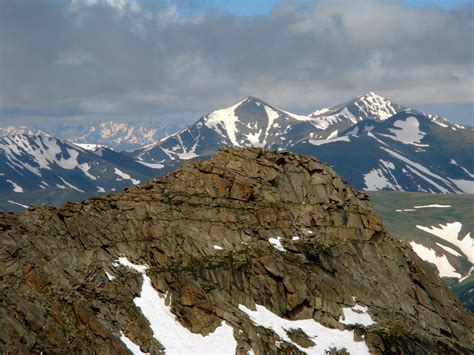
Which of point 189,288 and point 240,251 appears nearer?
point 189,288

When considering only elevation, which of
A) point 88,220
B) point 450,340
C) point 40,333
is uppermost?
point 88,220

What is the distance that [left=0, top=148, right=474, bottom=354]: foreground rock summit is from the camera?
285 feet

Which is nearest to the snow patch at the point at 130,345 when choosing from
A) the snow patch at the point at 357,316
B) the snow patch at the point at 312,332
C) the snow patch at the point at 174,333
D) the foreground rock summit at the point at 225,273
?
the foreground rock summit at the point at 225,273

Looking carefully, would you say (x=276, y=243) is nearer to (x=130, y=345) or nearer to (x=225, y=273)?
(x=225, y=273)

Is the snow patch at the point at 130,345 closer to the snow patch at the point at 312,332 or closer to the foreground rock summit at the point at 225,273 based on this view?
the foreground rock summit at the point at 225,273

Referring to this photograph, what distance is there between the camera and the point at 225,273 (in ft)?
334

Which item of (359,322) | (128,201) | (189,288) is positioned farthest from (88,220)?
(359,322)

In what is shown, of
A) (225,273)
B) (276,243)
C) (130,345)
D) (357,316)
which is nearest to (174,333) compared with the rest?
(130,345)

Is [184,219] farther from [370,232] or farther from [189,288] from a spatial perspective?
[370,232]

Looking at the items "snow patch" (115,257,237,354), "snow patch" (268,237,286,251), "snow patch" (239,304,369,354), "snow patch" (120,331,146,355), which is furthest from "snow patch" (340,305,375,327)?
"snow patch" (120,331,146,355)

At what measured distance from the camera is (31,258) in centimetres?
8962

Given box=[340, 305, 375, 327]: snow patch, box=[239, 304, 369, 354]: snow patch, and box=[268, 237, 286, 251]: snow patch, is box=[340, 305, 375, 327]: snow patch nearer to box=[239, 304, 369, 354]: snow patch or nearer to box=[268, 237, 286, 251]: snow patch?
box=[239, 304, 369, 354]: snow patch

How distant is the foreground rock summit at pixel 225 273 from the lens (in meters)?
86.9

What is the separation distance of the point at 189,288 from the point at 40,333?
872 inches
